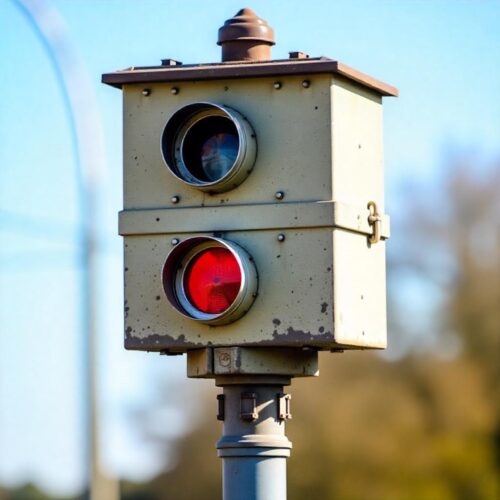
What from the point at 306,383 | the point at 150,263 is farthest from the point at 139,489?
the point at 150,263

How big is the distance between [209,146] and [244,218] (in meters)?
0.25

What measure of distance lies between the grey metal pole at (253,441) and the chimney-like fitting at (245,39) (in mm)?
898

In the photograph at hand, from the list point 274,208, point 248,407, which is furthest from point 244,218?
point 248,407

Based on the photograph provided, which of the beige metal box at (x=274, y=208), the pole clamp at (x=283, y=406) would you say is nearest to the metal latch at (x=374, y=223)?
the beige metal box at (x=274, y=208)

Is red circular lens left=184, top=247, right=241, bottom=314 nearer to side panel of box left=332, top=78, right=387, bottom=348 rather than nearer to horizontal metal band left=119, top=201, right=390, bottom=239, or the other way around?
horizontal metal band left=119, top=201, right=390, bottom=239

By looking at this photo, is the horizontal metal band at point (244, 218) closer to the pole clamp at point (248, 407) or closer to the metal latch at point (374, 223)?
the metal latch at point (374, 223)

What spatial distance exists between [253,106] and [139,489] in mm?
13223

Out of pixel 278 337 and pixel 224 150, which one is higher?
pixel 224 150

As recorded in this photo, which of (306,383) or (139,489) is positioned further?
(306,383)

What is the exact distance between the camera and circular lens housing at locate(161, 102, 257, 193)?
4.87 m

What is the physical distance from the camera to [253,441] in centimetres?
486

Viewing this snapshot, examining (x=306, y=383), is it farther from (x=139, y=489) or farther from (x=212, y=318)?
(x=212, y=318)

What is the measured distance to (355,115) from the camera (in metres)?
5.05

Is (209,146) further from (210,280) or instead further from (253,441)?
(253,441)
